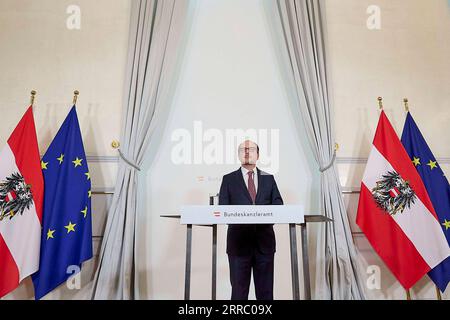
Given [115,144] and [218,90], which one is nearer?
[115,144]

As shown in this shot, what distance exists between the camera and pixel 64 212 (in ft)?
8.71

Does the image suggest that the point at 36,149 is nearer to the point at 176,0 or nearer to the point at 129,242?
the point at 129,242

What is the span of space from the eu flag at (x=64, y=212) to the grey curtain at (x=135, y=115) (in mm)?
207

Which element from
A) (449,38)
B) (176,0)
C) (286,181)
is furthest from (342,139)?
(176,0)

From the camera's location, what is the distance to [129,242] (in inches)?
106

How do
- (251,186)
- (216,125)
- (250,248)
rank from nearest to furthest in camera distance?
(250,248)
(251,186)
(216,125)

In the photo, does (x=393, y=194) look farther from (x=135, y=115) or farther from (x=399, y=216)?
(x=135, y=115)

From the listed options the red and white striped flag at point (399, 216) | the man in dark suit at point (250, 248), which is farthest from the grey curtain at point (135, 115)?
the red and white striped flag at point (399, 216)

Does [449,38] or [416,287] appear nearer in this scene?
[416,287]

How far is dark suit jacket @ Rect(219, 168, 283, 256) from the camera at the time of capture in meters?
2.25

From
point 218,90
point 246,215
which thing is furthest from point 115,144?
point 246,215

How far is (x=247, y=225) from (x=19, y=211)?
1871 mm

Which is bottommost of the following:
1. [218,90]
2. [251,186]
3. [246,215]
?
[246,215]

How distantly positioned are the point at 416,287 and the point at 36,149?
373 centimetres
